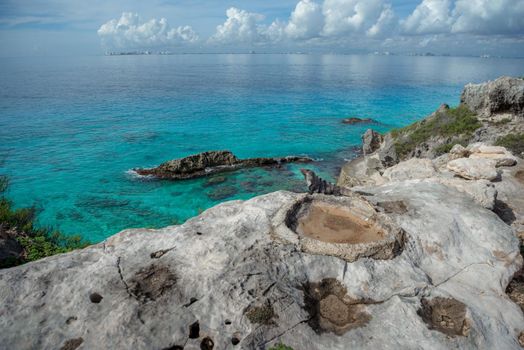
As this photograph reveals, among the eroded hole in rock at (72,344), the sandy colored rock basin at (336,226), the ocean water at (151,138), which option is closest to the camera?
the eroded hole in rock at (72,344)

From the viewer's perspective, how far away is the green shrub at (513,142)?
32.0 m

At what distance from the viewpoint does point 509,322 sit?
33.7 feet

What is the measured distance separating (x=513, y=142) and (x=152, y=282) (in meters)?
36.2

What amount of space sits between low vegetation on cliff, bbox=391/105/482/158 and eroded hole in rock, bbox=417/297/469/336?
31.7 meters

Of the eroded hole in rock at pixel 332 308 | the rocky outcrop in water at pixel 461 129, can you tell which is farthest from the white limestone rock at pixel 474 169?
the eroded hole in rock at pixel 332 308

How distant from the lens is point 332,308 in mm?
10086

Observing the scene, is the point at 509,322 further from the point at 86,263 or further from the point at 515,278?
the point at 86,263

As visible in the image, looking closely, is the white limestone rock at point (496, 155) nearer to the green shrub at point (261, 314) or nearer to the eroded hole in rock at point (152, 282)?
the green shrub at point (261, 314)

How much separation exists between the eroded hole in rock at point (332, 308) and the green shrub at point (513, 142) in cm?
3023

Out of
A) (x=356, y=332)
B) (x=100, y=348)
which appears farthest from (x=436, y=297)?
(x=100, y=348)

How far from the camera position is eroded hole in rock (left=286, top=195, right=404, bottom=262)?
1192 centimetres

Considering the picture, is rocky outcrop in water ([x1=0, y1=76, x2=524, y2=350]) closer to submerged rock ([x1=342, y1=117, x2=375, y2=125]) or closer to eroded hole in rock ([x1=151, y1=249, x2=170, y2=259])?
eroded hole in rock ([x1=151, y1=249, x2=170, y2=259])

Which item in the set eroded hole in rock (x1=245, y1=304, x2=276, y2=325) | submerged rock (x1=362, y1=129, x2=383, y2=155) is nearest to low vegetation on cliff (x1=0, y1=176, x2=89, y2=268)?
eroded hole in rock (x1=245, y1=304, x2=276, y2=325)

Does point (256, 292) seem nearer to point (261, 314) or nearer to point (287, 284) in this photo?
point (261, 314)
